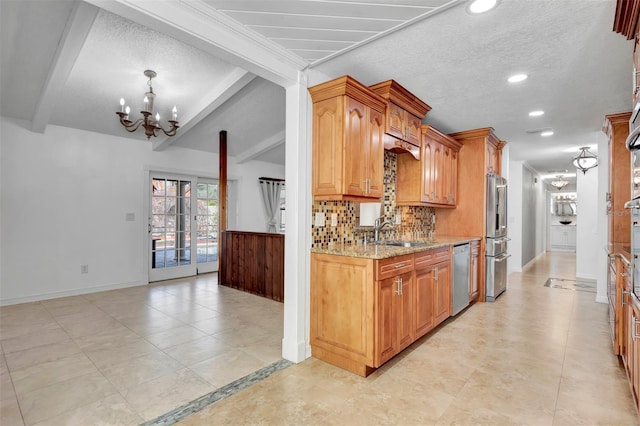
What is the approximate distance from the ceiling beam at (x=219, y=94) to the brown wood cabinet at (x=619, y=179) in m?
4.26

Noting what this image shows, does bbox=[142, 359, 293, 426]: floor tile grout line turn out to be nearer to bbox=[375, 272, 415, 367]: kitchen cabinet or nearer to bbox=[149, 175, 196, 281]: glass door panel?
bbox=[375, 272, 415, 367]: kitchen cabinet

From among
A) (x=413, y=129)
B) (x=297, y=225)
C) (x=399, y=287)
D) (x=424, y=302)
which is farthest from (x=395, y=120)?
(x=424, y=302)

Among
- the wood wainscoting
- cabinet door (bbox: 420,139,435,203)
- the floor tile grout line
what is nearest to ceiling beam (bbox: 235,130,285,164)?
the wood wainscoting

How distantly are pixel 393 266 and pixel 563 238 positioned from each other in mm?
12507

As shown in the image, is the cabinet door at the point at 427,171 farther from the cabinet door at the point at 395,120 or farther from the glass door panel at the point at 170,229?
the glass door panel at the point at 170,229

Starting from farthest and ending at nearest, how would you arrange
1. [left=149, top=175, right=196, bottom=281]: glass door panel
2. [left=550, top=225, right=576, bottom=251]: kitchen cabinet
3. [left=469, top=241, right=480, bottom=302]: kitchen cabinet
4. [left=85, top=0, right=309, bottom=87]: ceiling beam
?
[left=550, top=225, right=576, bottom=251]: kitchen cabinet
[left=149, top=175, right=196, bottom=281]: glass door panel
[left=469, top=241, right=480, bottom=302]: kitchen cabinet
[left=85, top=0, right=309, bottom=87]: ceiling beam

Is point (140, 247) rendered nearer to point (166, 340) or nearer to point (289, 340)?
point (166, 340)

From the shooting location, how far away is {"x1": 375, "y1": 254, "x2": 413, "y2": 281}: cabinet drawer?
7.79ft

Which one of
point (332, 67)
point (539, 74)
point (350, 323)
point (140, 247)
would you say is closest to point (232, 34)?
point (332, 67)

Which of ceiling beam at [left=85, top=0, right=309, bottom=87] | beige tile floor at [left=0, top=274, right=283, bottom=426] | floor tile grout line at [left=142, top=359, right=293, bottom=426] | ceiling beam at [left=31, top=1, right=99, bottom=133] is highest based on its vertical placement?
ceiling beam at [left=31, top=1, right=99, bottom=133]

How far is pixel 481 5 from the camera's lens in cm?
196

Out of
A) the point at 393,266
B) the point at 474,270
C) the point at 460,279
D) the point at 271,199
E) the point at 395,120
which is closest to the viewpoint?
the point at 393,266

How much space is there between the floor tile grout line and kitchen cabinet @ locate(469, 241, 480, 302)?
2.80 m

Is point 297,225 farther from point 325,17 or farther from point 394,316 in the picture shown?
point 325,17
